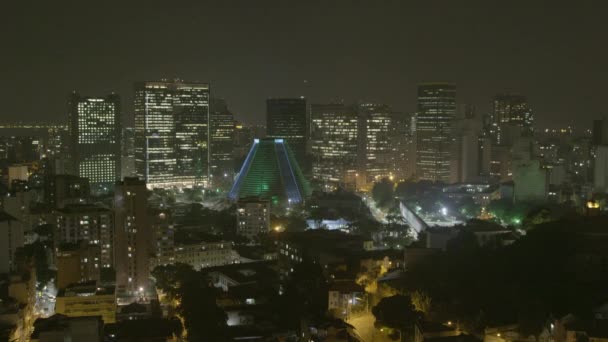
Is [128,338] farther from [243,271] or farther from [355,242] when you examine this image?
[355,242]

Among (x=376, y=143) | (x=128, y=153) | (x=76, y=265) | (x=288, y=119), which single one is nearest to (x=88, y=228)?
(x=76, y=265)

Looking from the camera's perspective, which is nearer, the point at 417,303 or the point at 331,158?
the point at 417,303

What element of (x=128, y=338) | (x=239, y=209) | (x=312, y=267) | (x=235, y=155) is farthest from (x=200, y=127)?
(x=128, y=338)

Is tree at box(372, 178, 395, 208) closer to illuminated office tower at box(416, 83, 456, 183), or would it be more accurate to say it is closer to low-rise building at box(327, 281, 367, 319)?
illuminated office tower at box(416, 83, 456, 183)

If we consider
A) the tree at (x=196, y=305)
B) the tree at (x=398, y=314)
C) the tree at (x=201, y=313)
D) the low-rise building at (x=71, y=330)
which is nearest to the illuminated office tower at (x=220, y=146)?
the tree at (x=196, y=305)

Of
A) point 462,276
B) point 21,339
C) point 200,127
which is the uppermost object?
point 200,127

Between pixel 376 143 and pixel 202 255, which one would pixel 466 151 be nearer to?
pixel 376 143

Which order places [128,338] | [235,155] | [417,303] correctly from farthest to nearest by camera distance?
[235,155]
[417,303]
[128,338]

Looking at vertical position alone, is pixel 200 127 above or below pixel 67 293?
above
